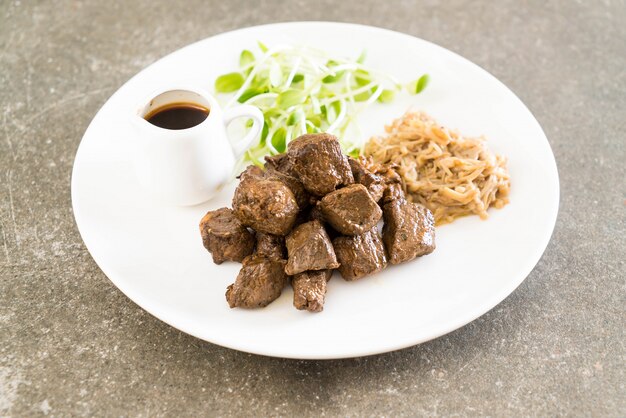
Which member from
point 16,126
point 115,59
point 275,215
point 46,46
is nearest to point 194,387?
point 275,215

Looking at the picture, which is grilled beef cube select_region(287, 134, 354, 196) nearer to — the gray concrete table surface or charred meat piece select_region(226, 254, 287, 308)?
charred meat piece select_region(226, 254, 287, 308)

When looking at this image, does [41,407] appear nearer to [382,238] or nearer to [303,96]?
[382,238]

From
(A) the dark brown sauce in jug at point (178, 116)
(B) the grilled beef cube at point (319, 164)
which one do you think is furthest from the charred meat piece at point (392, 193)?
(A) the dark brown sauce in jug at point (178, 116)

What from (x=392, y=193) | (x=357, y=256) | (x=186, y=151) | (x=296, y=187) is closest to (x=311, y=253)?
(x=357, y=256)

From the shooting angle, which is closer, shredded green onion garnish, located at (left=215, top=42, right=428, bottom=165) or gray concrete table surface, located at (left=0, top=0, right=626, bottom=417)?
gray concrete table surface, located at (left=0, top=0, right=626, bottom=417)

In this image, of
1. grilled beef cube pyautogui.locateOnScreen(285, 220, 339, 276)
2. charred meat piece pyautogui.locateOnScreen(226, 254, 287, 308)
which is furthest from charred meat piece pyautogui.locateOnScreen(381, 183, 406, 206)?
charred meat piece pyautogui.locateOnScreen(226, 254, 287, 308)

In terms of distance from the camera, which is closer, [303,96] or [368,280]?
[368,280]

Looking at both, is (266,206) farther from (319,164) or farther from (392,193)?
(392,193)
